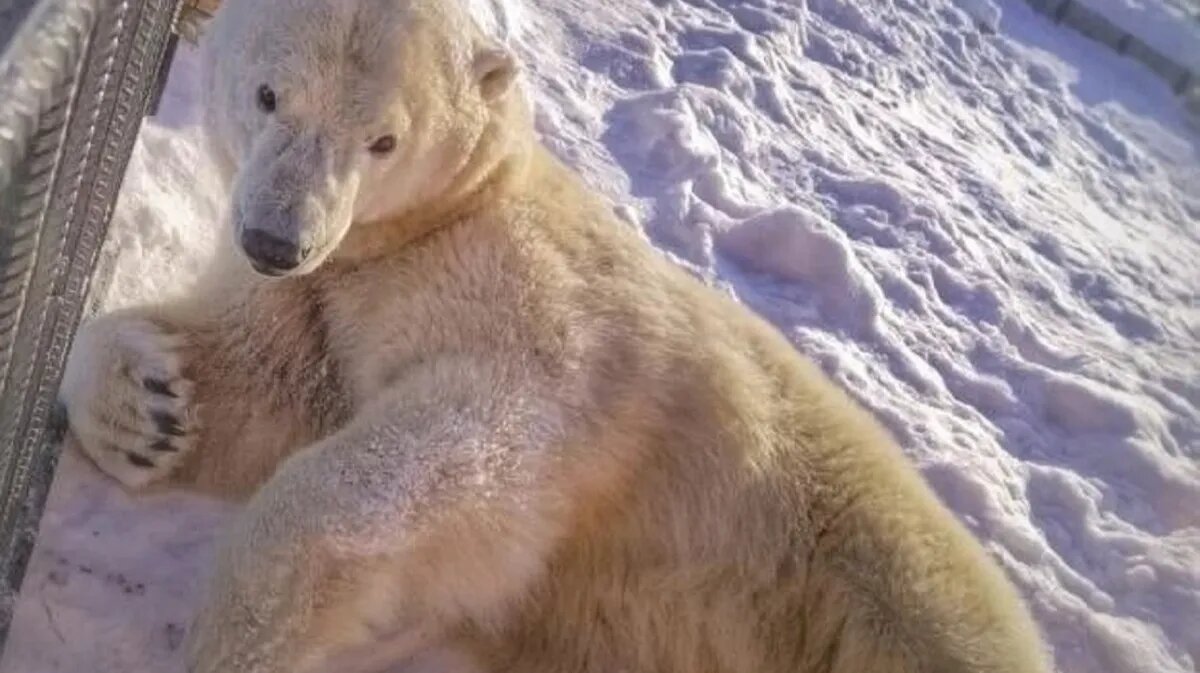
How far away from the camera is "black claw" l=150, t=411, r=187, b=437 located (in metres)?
2.61

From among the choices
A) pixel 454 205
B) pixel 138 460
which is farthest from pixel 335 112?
pixel 138 460

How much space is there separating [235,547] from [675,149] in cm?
299

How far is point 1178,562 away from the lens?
3.91 metres

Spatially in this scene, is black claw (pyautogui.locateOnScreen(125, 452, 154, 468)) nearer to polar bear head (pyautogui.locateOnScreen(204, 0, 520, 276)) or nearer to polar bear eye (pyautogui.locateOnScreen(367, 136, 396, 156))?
polar bear head (pyautogui.locateOnScreen(204, 0, 520, 276))

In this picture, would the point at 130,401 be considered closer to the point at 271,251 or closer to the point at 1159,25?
the point at 271,251

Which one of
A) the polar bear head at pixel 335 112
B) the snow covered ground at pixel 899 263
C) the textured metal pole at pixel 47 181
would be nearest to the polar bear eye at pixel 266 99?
the polar bear head at pixel 335 112

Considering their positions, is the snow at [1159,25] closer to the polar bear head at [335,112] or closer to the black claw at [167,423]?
the polar bear head at [335,112]

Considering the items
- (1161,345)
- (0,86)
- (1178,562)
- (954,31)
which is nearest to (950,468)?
(1178,562)

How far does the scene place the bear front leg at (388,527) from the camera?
222 cm

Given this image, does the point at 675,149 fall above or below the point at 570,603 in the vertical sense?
below

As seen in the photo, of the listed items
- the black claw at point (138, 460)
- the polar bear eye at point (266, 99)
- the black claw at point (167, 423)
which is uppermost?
the polar bear eye at point (266, 99)

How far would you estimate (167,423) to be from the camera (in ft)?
8.59

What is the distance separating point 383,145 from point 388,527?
0.73 metres

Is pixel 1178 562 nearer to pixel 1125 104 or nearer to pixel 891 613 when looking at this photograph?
pixel 891 613
